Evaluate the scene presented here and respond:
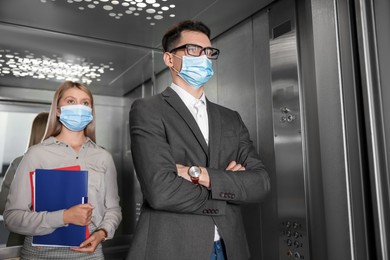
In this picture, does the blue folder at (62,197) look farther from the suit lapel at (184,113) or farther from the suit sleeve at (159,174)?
the suit lapel at (184,113)

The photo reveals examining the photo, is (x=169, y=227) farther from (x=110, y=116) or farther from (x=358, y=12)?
(x=110, y=116)

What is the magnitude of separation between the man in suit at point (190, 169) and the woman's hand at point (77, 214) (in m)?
0.32

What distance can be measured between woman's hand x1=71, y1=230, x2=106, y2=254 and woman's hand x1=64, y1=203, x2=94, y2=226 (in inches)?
4.6

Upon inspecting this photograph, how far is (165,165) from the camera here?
1.39 meters

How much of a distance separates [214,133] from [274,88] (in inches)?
31.4

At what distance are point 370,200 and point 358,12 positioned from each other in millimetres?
920

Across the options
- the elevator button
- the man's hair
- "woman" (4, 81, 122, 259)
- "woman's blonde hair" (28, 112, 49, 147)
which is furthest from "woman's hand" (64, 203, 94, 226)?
the elevator button

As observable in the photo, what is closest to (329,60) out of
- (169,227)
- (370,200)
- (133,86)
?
(370,200)

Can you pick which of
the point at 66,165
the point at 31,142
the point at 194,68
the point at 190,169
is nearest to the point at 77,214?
the point at 66,165

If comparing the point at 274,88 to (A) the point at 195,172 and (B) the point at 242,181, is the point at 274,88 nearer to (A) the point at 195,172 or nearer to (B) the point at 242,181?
(B) the point at 242,181

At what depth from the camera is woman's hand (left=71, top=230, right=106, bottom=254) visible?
1.65 m

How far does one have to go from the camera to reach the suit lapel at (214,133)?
149cm

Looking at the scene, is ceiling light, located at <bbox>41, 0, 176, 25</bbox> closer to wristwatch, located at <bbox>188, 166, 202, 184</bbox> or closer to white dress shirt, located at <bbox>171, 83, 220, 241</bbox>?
white dress shirt, located at <bbox>171, 83, 220, 241</bbox>

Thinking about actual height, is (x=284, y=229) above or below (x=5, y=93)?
below
